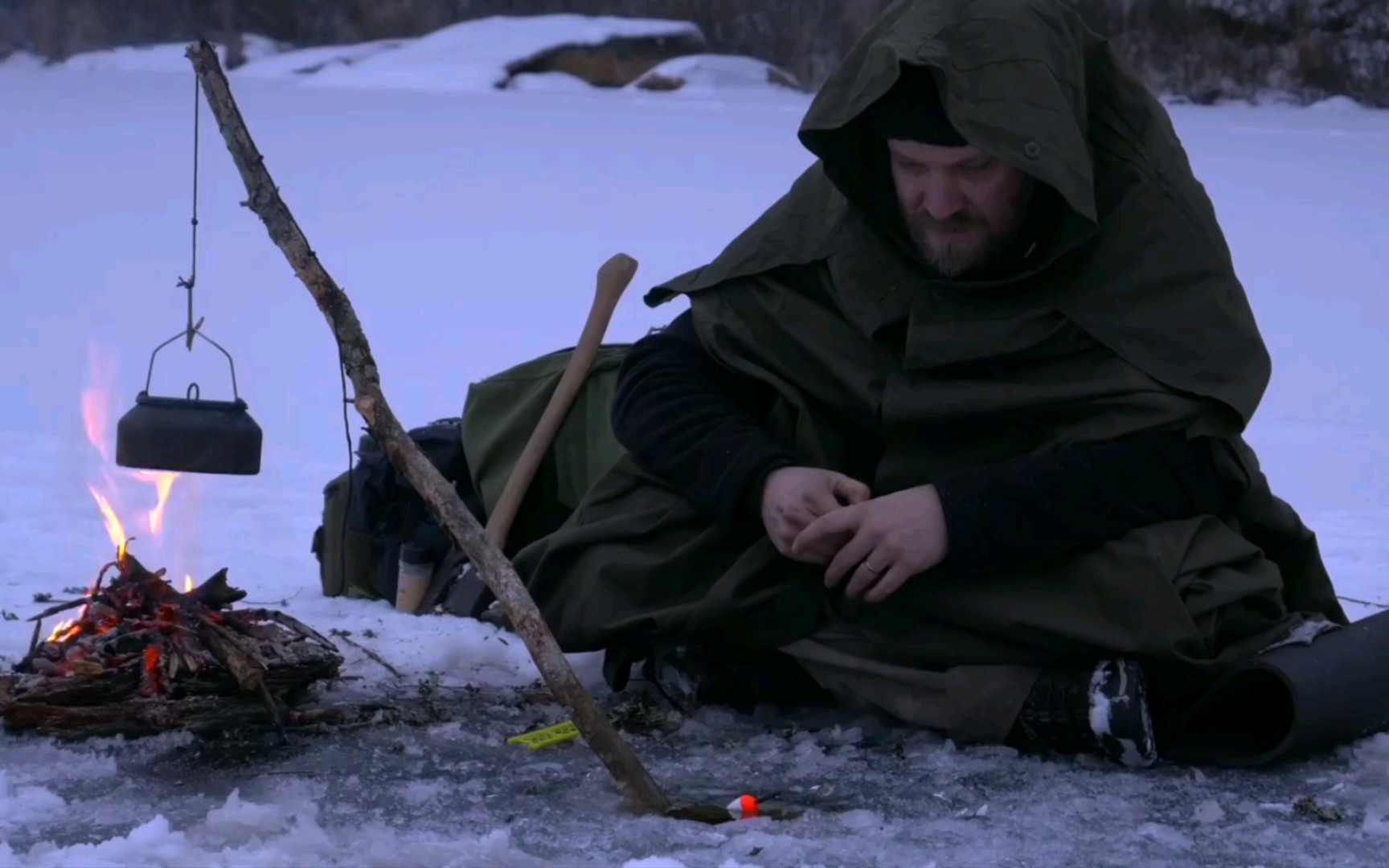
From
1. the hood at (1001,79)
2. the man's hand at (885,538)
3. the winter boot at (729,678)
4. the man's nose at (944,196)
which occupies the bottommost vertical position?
the winter boot at (729,678)

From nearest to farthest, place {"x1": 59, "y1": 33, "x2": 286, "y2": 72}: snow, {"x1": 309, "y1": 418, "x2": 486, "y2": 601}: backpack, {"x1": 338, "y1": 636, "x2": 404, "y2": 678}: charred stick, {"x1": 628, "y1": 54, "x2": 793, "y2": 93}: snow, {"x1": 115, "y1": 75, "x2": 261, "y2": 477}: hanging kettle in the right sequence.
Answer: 1. {"x1": 338, "y1": 636, "x2": 404, "y2": 678}: charred stick
2. {"x1": 115, "y1": 75, "x2": 261, "y2": 477}: hanging kettle
3. {"x1": 309, "y1": 418, "x2": 486, "y2": 601}: backpack
4. {"x1": 628, "y1": 54, "x2": 793, "y2": 93}: snow
5. {"x1": 59, "y1": 33, "x2": 286, "y2": 72}: snow

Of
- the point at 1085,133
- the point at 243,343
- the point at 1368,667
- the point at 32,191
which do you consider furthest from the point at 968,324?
the point at 32,191

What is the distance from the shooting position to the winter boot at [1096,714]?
242 cm

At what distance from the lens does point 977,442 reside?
8.67ft

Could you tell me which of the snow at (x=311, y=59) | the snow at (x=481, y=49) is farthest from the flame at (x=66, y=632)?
the snow at (x=311, y=59)

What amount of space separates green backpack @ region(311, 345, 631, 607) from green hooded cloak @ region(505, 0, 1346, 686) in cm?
65

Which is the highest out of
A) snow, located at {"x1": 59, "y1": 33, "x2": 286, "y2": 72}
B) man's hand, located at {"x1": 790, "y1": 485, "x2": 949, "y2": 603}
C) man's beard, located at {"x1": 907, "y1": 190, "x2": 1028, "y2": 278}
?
man's beard, located at {"x1": 907, "y1": 190, "x2": 1028, "y2": 278}

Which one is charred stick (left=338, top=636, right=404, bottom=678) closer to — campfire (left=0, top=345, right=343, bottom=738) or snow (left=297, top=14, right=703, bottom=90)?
campfire (left=0, top=345, right=343, bottom=738)

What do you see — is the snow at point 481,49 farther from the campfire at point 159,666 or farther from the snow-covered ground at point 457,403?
the campfire at point 159,666

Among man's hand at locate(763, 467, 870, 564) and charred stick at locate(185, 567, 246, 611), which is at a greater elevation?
man's hand at locate(763, 467, 870, 564)

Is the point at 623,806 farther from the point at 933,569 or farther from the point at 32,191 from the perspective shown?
the point at 32,191

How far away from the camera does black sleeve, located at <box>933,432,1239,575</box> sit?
2443 mm

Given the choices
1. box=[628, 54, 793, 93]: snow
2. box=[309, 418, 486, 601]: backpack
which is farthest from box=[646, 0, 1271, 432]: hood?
box=[628, 54, 793, 93]: snow

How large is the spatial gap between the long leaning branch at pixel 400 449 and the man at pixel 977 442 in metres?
0.44
